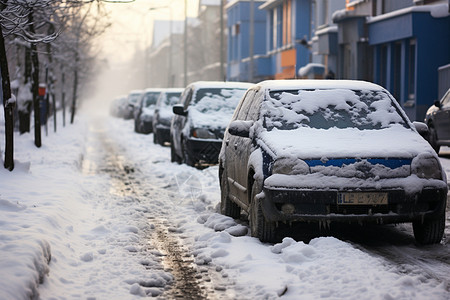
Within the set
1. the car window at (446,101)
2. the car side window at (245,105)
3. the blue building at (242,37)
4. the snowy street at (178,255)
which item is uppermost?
the blue building at (242,37)

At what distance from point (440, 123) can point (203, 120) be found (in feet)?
18.8

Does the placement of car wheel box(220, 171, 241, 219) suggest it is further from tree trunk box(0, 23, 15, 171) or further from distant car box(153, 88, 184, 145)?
distant car box(153, 88, 184, 145)

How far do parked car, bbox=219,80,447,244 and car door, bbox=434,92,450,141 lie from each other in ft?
34.0

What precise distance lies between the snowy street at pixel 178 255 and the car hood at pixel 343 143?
2.70 ft

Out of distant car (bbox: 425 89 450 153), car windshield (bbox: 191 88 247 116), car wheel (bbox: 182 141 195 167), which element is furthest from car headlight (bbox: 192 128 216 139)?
distant car (bbox: 425 89 450 153)

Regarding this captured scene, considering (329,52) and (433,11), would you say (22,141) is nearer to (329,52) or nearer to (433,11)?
(433,11)

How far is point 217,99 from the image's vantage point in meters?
18.0

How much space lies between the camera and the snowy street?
627cm

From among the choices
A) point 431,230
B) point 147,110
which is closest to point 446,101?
point 431,230

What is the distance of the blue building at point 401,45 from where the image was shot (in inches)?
1110

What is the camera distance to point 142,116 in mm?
33562

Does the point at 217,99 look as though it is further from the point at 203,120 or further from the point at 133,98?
the point at 133,98

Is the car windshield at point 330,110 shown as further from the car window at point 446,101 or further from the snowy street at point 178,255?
the car window at point 446,101

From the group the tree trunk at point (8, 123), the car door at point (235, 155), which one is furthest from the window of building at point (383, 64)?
the car door at point (235, 155)
